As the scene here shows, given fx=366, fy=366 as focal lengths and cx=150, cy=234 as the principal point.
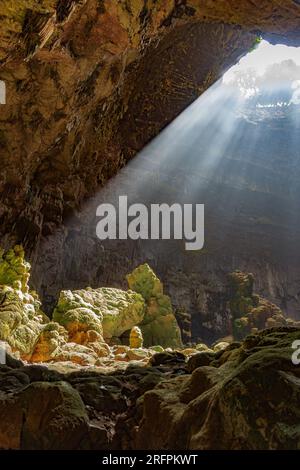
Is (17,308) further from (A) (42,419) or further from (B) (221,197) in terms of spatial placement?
(B) (221,197)

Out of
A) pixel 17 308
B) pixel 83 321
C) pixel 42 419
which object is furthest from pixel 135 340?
pixel 42 419

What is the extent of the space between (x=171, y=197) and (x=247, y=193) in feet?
20.5

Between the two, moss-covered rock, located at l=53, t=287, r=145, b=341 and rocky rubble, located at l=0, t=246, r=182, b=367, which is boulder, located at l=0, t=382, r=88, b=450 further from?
moss-covered rock, located at l=53, t=287, r=145, b=341

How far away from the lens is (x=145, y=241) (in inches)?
971

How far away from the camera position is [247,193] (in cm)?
2781

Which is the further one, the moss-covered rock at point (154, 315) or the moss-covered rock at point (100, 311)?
the moss-covered rock at point (154, 315)

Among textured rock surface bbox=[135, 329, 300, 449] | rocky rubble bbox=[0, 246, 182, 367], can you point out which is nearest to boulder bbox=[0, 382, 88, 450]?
textured rock surface bbox=[135, 329, 300, 449]

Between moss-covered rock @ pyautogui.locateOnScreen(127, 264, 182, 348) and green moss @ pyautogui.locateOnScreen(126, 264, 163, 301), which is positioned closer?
moss-covered rock @ pyautogui.locateOnScreen(127, 264, 182, 348)

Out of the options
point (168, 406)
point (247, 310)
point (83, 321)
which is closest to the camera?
point (168, 406)

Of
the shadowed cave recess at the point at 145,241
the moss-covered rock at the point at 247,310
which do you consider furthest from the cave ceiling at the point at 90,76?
the moss-covered rock at the point at 247,310

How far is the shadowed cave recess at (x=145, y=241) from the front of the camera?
3861mm

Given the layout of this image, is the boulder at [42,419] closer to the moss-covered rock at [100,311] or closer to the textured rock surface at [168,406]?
the textured rock surface at [168,406]

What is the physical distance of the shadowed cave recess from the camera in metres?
3.86
